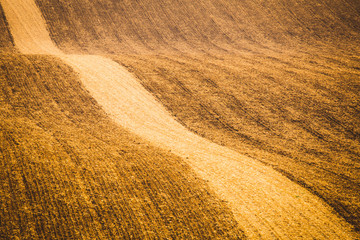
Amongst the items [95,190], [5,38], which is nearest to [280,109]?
[95,190]

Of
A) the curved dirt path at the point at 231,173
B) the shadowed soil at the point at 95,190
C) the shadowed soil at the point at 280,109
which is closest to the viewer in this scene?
the shadowed soil at the point at 95,190

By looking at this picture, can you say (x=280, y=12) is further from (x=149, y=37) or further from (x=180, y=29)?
(x=149, y=37)

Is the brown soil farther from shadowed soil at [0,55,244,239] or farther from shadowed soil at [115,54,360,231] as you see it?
shadowed soil at [0,55,244,239]

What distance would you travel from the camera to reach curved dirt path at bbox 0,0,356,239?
19.9 feet

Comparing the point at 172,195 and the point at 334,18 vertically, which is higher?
the point at 334,18

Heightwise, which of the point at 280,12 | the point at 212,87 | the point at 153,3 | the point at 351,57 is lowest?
the point at 212,87

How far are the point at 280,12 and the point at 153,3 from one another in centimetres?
1309

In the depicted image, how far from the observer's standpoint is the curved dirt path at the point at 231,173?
6.07 metres

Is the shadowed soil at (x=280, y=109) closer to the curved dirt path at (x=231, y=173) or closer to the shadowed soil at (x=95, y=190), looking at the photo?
the curved dirt path at (x=231, y=173)

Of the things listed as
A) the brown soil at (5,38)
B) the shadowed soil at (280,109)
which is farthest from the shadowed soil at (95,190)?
the brown soil at (5,38)

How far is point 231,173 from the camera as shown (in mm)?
7586

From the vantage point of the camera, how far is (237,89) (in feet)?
44.3

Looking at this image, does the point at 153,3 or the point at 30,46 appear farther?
the point at 153,3

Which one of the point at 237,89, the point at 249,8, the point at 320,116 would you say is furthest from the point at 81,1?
the point at 320,116
